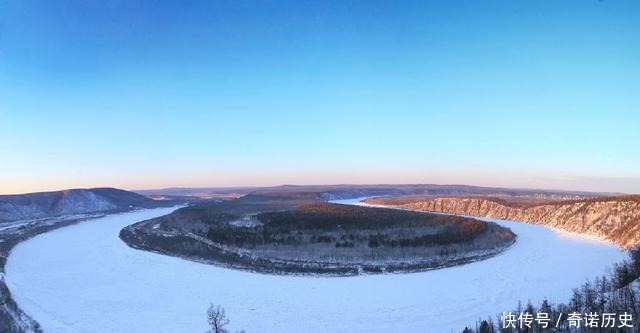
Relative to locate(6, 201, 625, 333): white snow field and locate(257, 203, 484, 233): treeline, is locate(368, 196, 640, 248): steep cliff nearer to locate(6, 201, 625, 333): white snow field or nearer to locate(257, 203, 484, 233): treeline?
locate(6, 201, 625, 333): white snow field

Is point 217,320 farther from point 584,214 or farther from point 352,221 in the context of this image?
point 584,214

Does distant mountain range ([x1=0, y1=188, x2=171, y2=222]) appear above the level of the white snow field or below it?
above

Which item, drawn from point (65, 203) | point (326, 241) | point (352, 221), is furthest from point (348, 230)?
point (65, 203)

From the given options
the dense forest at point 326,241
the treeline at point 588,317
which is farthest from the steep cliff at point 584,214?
the treeline at point 588,317

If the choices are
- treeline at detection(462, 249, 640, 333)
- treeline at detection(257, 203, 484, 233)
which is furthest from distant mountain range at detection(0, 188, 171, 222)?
treeline at detection(462, 249, 640, 333)

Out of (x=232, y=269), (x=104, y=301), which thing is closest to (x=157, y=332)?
(x=104, y=301)
